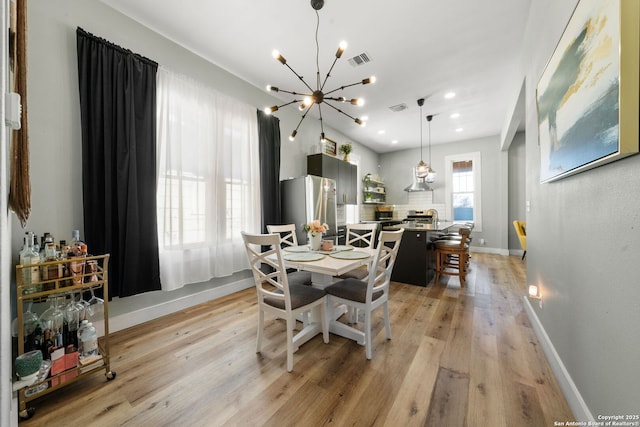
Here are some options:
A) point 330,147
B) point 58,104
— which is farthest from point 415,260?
point 58,104

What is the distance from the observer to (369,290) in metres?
1.81

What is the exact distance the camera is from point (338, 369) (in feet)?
5.58

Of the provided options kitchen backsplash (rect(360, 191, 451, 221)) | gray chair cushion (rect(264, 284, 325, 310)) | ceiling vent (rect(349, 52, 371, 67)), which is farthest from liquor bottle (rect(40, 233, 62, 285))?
kitchen backsplash (rect(360, 191, 451, 221))

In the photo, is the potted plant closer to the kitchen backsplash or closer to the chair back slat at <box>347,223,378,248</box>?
the kitchen backsplash

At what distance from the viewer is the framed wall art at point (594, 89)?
2.66 feet

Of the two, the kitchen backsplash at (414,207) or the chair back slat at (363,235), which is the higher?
the kitchen backsplash at (414,207)

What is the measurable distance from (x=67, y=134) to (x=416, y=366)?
3.36 m

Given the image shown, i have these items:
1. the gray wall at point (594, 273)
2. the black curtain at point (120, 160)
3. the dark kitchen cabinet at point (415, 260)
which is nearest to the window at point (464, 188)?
the dark kitchen cabinet at point (415, 260)

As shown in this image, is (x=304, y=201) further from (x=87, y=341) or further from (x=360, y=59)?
(x=87, y=341)

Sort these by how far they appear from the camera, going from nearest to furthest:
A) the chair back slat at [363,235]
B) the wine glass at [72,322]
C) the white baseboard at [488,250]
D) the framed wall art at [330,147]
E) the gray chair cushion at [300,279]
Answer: the wine glass at [72,322] < the gray chair cushion at [300,279] < the chair back slat at [363,235] < the framed wall art at [330,147] < the white baseboard at [488,250]

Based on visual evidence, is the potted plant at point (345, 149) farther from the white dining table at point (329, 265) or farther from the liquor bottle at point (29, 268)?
the liquor bottle at point (29, 268)

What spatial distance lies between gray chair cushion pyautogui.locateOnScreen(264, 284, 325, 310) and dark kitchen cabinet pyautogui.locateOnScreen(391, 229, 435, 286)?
2124mm

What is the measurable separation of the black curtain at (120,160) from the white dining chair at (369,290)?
1872 millimetres

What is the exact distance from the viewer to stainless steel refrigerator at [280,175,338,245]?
3.73 metres
